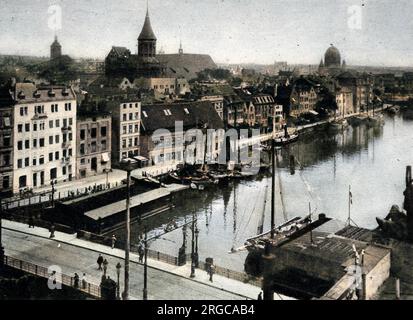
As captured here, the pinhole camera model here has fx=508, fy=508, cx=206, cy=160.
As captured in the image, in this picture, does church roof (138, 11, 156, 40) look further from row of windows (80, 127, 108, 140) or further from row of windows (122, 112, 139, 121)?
row of windows (80, 127, 108, 140)

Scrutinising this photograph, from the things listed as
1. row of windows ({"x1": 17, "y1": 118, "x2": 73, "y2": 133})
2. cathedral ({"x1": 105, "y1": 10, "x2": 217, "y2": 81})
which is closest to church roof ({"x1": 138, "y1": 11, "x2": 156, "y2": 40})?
cathedral ({"x1": 105, "y1": 10, "x2": 217, "y2": 81})

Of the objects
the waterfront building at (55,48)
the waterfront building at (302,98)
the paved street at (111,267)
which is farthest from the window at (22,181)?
the waterfront building at (302,98)

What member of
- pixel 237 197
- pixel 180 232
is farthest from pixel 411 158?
pixel 180 232

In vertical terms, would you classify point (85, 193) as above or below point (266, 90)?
below

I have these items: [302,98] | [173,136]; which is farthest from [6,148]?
[302,98]

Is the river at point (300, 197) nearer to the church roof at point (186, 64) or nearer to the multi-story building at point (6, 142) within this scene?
the multi-story building at point (6, 142)

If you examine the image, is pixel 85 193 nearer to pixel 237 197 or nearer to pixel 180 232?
pixel 180 232
